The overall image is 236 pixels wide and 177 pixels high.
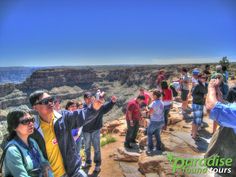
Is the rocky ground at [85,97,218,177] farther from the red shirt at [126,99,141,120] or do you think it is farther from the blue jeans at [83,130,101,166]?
the red shirt at [126,99,141,120]

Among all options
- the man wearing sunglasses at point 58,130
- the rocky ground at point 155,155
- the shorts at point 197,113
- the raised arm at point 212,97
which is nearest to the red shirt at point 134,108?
the rocky ground at point 155,155

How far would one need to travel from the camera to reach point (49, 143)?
349 cm

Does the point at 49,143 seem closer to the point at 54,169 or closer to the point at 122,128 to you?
the point at 54,169

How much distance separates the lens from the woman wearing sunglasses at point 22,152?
2.77 metres

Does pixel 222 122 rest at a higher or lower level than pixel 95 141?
higher

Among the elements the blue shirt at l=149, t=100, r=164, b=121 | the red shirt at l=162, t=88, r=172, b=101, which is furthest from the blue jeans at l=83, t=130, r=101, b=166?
the red shirt at l=162, t=88, r=172, b=101

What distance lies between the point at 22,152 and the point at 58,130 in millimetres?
727

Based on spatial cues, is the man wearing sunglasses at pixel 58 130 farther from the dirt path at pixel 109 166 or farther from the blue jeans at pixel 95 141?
the dirt path at pixel 109 166

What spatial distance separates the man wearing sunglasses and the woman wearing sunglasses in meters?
0.32

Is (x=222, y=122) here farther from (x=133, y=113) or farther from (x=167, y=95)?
(x=167, y=95)

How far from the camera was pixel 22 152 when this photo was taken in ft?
9.43

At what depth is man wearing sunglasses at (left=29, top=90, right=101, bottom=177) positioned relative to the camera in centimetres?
351

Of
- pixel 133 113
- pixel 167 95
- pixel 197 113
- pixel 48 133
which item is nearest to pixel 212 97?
pixel 48 133

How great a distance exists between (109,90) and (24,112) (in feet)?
435
